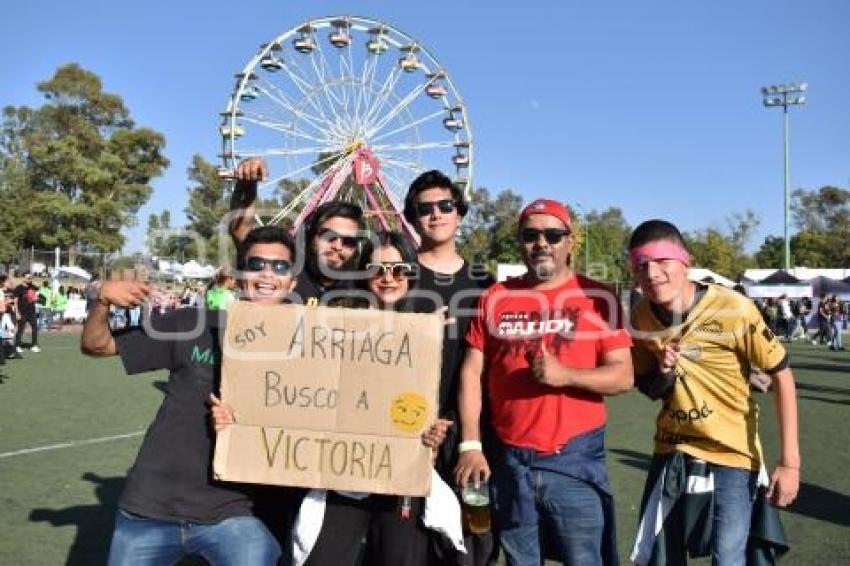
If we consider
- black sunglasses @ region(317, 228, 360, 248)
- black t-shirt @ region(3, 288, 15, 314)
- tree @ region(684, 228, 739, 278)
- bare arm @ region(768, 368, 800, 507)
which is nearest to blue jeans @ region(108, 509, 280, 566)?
black sunglasses @ region(317, 228, 360, 248)

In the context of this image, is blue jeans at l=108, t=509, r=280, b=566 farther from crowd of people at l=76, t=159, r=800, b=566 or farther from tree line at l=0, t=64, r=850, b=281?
tree line at l=0, t=64, r=850, b=281

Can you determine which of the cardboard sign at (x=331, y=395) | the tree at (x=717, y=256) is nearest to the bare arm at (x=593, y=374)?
the cardboard sign at (x=331, y=395)

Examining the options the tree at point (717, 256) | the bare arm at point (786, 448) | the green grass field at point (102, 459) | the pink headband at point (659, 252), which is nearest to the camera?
the bare arm at point (786, 448)

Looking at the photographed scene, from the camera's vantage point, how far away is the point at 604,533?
2975 millimetres

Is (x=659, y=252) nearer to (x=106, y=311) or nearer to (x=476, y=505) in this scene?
(x=476, y=505)

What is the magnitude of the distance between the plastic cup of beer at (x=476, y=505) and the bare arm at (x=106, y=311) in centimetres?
136

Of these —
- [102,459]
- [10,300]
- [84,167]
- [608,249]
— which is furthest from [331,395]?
[608,249]

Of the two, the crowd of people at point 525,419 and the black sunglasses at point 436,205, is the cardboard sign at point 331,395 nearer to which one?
the crowd of people at point 525,419

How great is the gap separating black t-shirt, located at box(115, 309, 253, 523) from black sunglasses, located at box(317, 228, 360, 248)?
723mm

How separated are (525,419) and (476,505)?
1.23ft

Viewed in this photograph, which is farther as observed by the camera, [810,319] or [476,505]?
[810,319]

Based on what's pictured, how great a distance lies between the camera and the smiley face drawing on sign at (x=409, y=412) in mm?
2850

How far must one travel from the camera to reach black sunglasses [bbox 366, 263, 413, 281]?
3.15m

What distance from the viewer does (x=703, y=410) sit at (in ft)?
10.0
